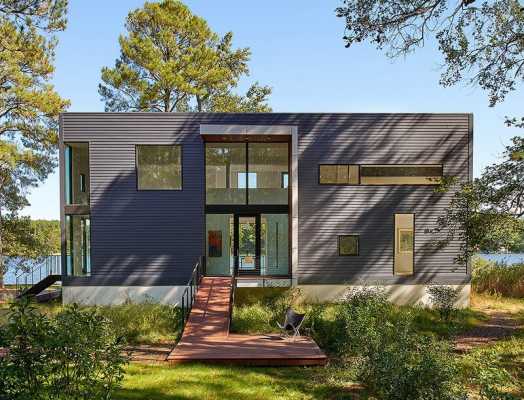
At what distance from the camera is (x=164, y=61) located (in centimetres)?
2608

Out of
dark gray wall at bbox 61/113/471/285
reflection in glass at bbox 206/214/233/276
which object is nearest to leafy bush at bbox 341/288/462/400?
dark gray wall at bbox 61/113/471/285

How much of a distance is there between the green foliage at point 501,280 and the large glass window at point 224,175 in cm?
1076

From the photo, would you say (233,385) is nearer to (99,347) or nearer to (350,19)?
(99,347)

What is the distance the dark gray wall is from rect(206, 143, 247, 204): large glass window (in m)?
0.53

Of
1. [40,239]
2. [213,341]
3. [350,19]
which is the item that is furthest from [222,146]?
[40,239]

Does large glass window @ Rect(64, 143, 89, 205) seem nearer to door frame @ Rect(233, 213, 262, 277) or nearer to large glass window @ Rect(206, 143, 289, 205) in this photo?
large glass window @ Rect(206, 143, 289, 205)

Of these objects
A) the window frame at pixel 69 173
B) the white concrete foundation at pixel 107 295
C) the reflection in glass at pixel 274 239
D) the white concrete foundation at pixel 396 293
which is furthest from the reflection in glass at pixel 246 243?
the window frame at pixel 69 173

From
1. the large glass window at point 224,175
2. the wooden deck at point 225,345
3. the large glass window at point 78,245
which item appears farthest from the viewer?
the large glass window at point 224,175

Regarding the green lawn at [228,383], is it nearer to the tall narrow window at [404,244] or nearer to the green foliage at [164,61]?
the tall narrow window at [404,244]

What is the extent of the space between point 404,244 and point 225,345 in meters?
8.16

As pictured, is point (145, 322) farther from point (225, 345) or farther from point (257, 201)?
point (257, 201)

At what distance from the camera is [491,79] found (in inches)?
514

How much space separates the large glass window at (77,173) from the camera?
1493 cm

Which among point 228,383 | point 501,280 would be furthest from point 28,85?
point 501,280
